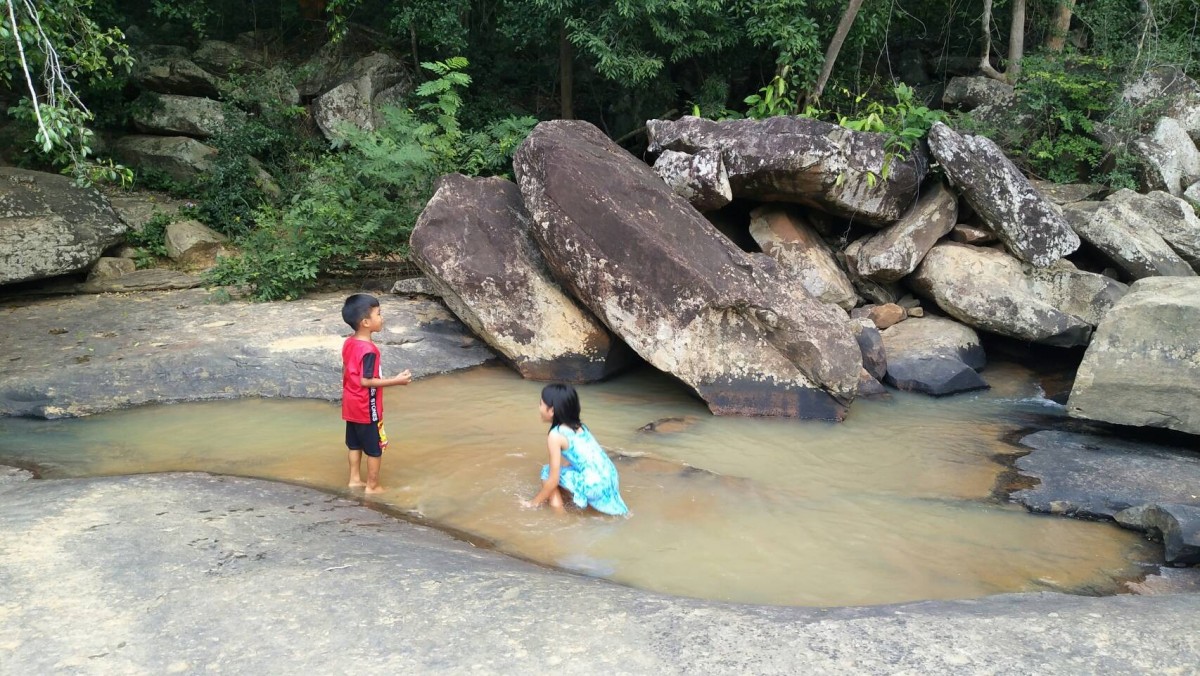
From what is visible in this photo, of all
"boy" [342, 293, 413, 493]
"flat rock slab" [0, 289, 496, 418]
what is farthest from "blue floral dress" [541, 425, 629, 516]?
"flat rock slab" [0, 289, 496, 418]

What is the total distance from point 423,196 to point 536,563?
7264 mm

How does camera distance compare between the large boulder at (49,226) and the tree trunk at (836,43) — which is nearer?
the large boulder at (49,226)

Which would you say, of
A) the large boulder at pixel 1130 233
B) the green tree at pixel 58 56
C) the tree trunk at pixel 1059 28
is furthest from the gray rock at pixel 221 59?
the tree trunk at pixel 1059 28

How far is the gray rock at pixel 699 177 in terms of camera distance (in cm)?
930

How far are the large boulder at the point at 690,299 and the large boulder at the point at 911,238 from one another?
2.02 metres

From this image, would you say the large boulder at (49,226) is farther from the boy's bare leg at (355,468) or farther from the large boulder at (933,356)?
the large boulder at (933,356)

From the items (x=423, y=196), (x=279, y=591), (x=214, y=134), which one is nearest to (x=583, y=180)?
(x=423, y=196)

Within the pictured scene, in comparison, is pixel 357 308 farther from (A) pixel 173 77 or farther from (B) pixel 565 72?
(A) pixel 173 77

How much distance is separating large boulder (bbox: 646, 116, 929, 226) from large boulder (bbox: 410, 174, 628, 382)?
2.61 meters

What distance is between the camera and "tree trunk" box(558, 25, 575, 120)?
1267 cm

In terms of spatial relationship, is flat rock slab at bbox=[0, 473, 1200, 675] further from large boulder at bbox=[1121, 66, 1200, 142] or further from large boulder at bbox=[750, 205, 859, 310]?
large boulder at bbox=[1121, 66, 1200, 142]

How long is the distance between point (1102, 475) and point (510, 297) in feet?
16.5

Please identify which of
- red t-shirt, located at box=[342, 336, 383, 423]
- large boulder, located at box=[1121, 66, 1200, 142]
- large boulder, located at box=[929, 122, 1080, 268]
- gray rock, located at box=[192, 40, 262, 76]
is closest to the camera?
red t-shirt, located at box=[342, 336, 383, 423]

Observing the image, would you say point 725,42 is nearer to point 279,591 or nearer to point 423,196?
point 423,196
